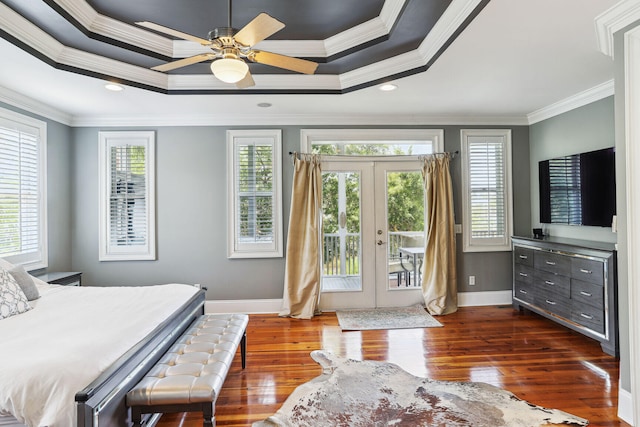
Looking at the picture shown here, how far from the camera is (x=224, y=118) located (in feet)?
14.8

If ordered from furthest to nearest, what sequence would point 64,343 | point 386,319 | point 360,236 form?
1. point 360,236
2. point 386,319
3. point 64,343

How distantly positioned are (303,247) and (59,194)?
3108 mm

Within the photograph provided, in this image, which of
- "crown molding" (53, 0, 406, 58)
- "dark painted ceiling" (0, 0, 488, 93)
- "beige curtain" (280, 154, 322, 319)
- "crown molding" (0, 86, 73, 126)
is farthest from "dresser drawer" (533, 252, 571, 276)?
"crown molding" (0, 86, 73, 126)

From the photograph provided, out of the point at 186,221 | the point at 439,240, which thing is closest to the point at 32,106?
the point at 186,221

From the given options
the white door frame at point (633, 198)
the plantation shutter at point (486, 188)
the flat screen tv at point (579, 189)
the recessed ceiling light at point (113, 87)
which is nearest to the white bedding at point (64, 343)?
the recessed ceiling light at point (113, 87)

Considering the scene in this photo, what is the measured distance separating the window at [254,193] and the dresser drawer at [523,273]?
10.1ft

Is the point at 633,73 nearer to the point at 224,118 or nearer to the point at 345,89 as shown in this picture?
the point at 345,89

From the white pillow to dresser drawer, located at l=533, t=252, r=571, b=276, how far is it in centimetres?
483

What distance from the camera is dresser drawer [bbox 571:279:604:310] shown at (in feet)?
10.4

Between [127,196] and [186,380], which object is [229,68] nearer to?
[186,380]

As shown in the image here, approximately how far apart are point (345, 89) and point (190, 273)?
9.94 feet

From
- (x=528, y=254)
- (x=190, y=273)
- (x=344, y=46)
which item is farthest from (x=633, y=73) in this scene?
(x=190, y=273)

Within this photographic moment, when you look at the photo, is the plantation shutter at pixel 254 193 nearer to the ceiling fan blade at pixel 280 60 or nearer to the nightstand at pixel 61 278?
the nightstand at pixel 61 278

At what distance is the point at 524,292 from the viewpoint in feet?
14.1
